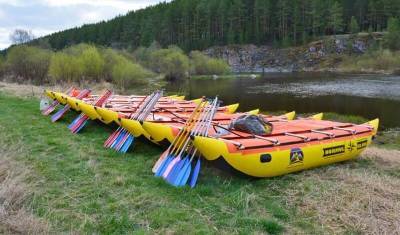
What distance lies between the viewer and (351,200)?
5.94 meters

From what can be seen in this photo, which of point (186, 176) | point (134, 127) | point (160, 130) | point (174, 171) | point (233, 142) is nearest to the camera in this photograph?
point (186, 176)

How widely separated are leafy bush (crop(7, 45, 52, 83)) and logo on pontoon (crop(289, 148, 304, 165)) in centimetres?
3082

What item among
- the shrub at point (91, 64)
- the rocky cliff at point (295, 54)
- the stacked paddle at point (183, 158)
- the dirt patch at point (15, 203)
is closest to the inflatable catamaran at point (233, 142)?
the stacked paddle at point (183, 158)

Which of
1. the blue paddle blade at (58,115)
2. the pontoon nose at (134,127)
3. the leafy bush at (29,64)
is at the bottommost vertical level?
the blue paddle blade at (58,115)

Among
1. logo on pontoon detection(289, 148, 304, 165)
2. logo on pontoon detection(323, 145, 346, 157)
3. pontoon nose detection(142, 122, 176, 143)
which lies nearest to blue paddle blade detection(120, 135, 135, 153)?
pontoon nose detection(142, 122, 176, 143)

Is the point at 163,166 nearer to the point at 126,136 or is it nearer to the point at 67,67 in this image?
the point at 126,136

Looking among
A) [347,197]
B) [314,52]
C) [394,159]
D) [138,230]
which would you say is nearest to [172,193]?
[138,230]

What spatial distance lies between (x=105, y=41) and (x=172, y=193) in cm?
10449

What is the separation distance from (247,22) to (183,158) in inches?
3448

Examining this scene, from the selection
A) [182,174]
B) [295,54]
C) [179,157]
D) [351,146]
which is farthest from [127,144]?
[295,54]

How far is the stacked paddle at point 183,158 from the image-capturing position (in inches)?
255

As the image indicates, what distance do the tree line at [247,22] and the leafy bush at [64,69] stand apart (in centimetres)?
5084

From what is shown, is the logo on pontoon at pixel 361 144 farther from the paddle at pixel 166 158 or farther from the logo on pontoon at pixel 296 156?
the paddle at pixel 166 158

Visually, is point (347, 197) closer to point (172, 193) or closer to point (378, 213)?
point (378, 213)
